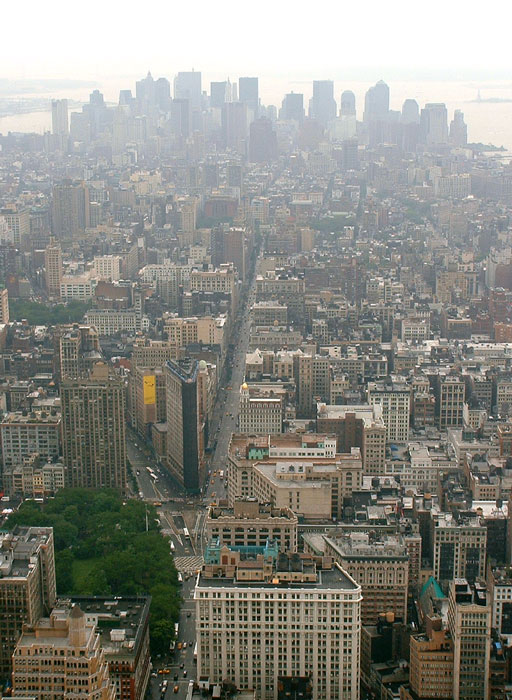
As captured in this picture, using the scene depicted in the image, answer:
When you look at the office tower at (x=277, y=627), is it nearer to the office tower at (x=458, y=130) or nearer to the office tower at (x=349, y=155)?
the office tower at (x=458, y=130)

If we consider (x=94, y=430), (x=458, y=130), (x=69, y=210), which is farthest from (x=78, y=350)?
(x=458, y=130)

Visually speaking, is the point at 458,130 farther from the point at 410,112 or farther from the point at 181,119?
the point at 181,119

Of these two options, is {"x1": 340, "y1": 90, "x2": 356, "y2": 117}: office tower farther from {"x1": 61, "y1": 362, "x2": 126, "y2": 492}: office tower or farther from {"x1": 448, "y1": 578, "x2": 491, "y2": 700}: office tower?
{"x1": 448, "y1": 578, "x2": 491, "y2": 700}: office tower

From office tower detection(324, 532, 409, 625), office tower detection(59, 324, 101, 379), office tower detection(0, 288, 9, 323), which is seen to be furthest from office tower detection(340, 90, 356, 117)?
office tower detection(324, 532, 409, 625)

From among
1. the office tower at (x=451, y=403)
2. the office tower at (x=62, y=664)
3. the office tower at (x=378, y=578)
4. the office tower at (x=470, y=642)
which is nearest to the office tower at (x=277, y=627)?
the office tower at (x=470, y=642)

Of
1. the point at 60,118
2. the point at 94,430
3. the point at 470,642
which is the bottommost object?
the point at 94,430

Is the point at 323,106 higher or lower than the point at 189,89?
lower
